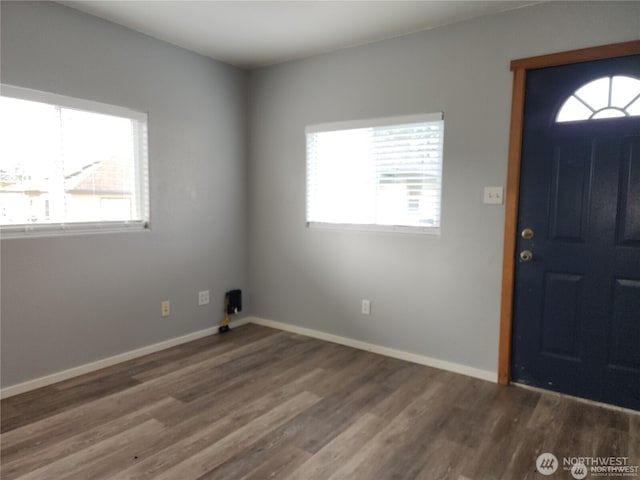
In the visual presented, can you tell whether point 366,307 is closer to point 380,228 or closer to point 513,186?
point 380,228

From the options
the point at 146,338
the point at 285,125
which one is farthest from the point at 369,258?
the point at 146,338

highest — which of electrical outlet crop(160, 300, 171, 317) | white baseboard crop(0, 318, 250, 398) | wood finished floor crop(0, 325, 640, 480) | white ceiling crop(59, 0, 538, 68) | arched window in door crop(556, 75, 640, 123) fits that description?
white ceiling crop(59, 0, 538, 68)

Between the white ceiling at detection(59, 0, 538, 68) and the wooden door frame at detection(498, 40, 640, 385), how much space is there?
0.40 meters

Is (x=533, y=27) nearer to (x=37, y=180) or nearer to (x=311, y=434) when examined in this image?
(x=311, y=434)

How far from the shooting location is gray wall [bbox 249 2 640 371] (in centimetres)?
268

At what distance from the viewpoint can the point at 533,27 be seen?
8.39ft

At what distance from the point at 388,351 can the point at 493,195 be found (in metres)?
1.45

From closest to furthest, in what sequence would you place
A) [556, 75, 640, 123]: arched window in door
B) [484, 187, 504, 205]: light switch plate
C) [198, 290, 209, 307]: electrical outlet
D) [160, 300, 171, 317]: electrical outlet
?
[556, 75, 640, 123]: arched window in door → [484, 187, 504, 205]: light switch plate → [160, 300, 171, 317]: electrical outlet → [198, 290, 209, 307]: electrical outlet

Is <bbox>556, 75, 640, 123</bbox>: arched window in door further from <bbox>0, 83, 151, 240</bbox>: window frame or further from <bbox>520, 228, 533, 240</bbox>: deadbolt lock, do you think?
<bbox>0, 83, 151, 240</bbox>: window frame

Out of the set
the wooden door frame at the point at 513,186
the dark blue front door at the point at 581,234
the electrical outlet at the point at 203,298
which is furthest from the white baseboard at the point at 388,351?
the electrical outlet at the point at 203,298

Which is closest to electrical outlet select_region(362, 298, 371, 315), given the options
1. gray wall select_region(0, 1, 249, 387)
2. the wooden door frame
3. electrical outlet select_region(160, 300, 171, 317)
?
the wooden door frame

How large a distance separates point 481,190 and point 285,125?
1.87m

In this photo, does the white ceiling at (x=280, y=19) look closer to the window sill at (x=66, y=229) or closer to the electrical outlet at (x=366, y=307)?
the window sill at (x=66, y=229)

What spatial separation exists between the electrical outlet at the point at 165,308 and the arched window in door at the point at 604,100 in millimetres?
3139
